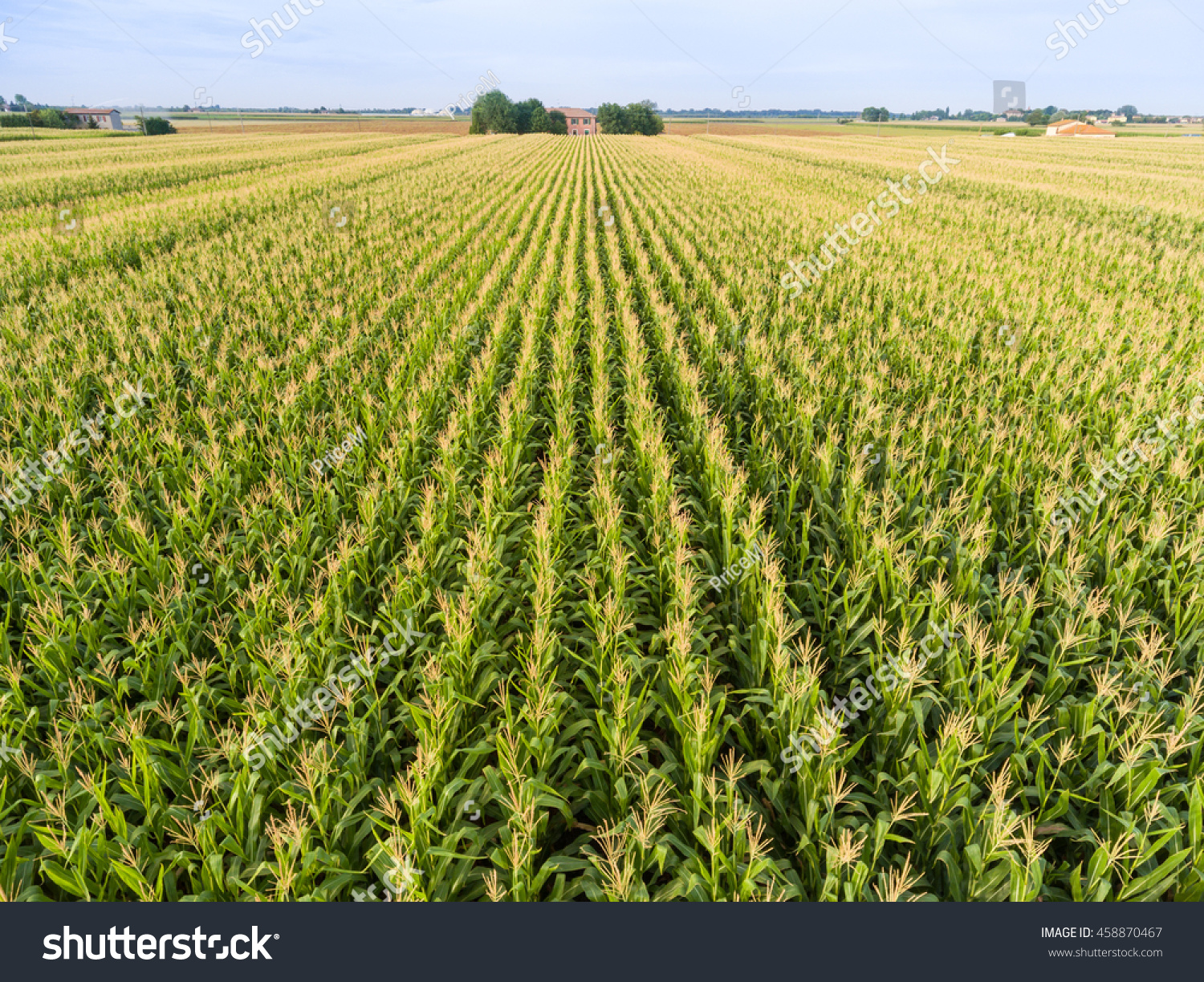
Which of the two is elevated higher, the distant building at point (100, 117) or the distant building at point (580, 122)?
the distant building at point (580, 122)

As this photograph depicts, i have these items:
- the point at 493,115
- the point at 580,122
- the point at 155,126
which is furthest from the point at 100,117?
the point at 580,122

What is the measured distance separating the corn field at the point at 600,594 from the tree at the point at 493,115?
88.0m

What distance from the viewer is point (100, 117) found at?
7969 cm

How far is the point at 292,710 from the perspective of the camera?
280 cm

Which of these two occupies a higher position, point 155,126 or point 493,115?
point 493,115

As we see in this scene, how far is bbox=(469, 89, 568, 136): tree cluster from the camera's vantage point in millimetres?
84188

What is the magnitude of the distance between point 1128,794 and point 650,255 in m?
13.1

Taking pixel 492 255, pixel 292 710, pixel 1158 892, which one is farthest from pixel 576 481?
pixel 492 255

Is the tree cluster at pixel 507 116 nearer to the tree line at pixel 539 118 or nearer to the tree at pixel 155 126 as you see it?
the tree line at pixel 539 118

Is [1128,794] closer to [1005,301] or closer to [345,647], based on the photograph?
[345,647]

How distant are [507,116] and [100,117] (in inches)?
2069

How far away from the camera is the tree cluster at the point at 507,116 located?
276 feet

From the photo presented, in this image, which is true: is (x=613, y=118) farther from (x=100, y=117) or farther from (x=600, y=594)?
(x=600, y=594)

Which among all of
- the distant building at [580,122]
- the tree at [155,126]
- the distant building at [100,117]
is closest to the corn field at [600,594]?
the tree at [155,126]
